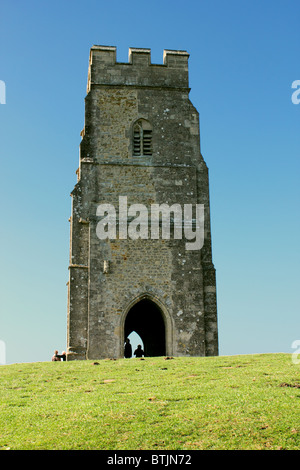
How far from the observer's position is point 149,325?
29062mm

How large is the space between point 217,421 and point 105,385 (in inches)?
164

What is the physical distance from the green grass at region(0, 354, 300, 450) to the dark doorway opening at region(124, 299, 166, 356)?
819 cm

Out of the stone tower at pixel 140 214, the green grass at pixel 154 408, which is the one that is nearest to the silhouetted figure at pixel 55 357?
the stone tower at pixel 140 214

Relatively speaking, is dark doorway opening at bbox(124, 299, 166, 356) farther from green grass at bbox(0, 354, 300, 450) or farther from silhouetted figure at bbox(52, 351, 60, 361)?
green grass at bbox(0, 354, 300, 450)

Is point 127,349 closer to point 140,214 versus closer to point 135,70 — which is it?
point 140,214

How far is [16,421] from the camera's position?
1127cm

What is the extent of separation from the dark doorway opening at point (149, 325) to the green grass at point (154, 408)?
8.19 meters

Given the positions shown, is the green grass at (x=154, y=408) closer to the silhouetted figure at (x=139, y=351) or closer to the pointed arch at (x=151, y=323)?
the pointed arch at (x=151, y=323)

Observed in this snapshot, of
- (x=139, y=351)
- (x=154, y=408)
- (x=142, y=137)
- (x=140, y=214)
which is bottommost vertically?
(x=154, y=408)

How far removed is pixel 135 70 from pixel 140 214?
6.72 meters

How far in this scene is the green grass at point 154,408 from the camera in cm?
1001

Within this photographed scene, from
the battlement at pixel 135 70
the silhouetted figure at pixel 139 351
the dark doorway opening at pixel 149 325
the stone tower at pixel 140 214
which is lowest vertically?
the silhouetted figure at pixel 139 351

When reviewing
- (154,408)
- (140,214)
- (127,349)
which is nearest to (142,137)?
(140,214)
